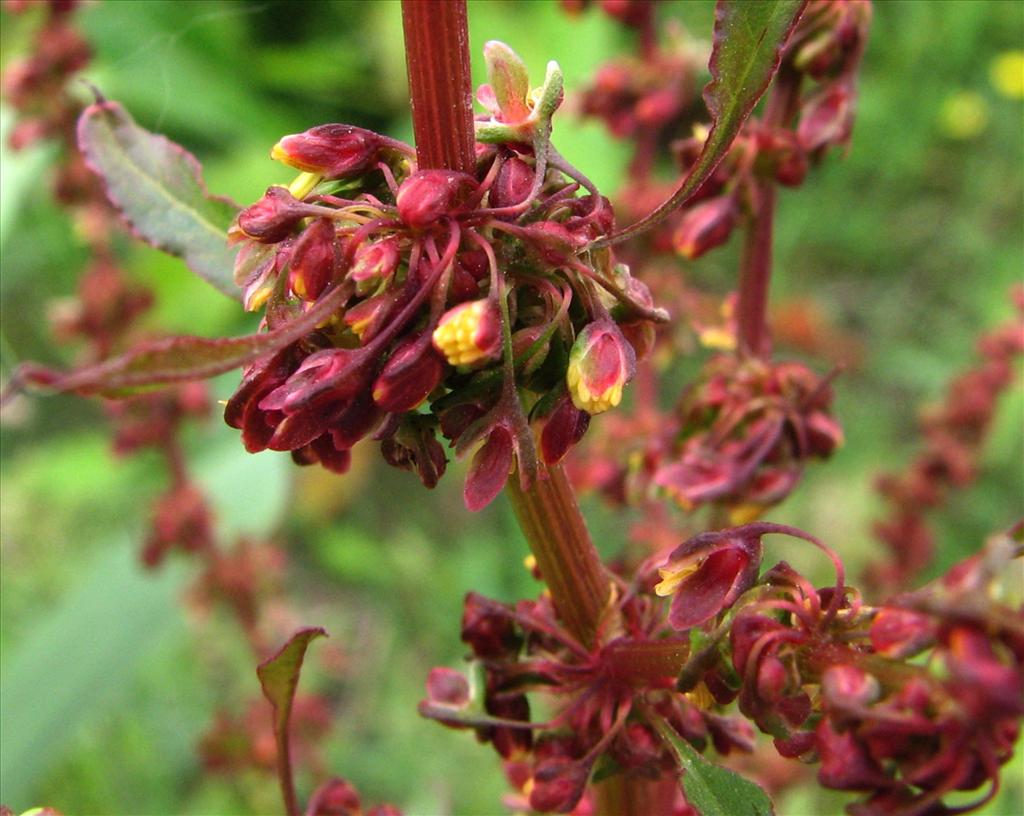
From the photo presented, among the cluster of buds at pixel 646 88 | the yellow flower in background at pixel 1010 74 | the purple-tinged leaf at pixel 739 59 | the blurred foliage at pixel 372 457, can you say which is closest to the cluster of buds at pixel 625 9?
the cluster of buds at pixel 646 88

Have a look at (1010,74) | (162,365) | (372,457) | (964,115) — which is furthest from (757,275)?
(964,115)

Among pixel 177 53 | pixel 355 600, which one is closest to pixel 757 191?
pixel 355 600

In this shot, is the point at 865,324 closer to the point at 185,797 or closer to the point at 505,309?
the point at 185,797

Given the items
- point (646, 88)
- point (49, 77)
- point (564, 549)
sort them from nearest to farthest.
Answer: point (564, 549), point (646, 88), point (49, 77)

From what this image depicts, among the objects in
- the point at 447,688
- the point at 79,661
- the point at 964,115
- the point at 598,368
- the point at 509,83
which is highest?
the point at 509,83

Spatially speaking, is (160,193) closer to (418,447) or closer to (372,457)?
(418,447)

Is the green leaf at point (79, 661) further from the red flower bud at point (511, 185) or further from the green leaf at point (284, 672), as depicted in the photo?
the red flower bud at point (511, 185)

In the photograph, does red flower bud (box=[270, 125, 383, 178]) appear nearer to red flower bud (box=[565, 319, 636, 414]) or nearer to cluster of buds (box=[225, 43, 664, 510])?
cluster of buds (box=[225, 43, 664, 510])
